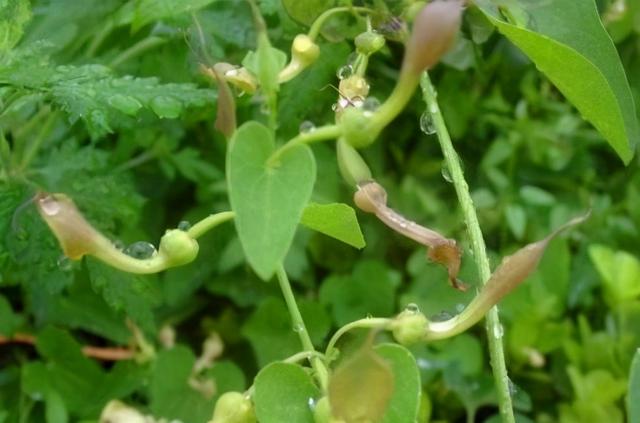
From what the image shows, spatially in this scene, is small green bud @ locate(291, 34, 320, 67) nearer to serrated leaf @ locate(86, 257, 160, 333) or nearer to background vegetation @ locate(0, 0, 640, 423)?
background vegetation @ locate(0, 0, 640, 423)

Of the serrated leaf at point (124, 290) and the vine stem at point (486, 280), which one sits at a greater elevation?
the vine stem at point (486, 280)

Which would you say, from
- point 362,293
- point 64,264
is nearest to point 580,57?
point 64,264

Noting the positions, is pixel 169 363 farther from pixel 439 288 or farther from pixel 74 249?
pixel 74 249

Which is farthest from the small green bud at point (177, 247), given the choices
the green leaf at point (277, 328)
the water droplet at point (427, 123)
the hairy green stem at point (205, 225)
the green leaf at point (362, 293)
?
the green leaf at point (362, 293)

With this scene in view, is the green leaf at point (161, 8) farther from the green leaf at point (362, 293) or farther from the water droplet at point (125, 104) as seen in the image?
the green leaf at point (362, 293)

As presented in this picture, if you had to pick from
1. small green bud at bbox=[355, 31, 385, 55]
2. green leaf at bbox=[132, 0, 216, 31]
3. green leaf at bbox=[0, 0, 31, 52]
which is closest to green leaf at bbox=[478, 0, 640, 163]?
small green bud at bbox=[355, 31, 385, 55]
